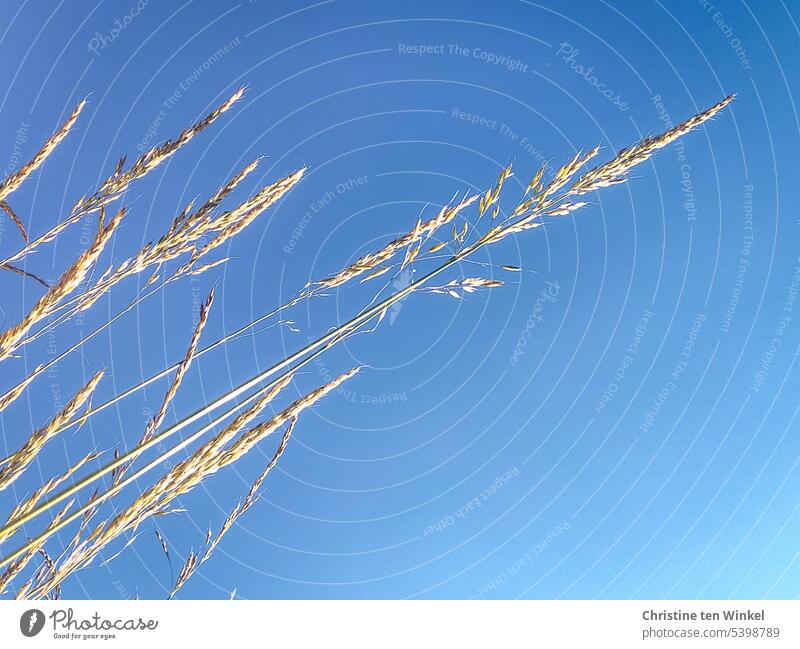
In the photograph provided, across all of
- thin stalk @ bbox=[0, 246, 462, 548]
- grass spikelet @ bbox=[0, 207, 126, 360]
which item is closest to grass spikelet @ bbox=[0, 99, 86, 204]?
grass spikelet @ bbox=[0, 207, 126, 360]

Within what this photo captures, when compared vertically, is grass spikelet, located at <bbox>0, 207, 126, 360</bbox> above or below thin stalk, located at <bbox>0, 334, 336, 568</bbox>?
above

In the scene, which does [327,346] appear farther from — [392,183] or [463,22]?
[392,183]

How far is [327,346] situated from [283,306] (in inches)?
7.1
